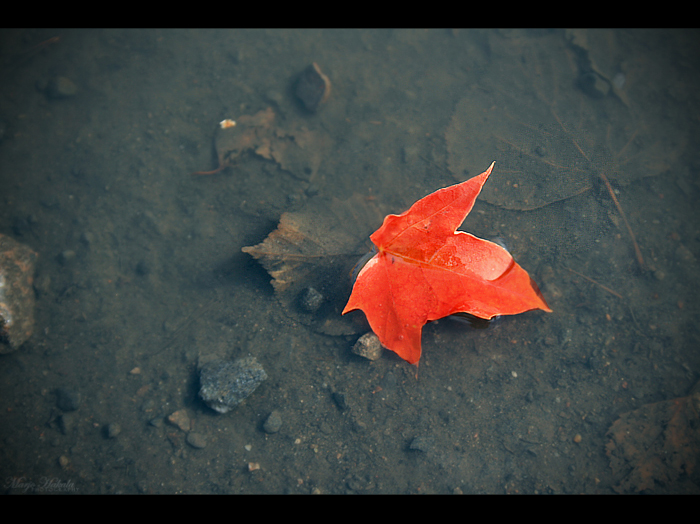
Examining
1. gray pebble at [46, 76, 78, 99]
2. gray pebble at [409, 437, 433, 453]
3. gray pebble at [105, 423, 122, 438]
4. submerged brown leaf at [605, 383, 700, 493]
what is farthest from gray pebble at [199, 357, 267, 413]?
gray pebble at [46, 76, 78, 99]

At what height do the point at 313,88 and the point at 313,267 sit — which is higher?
the point at 313,88

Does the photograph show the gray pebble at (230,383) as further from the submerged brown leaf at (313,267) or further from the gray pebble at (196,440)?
the submerged brown leaf at (313,267)

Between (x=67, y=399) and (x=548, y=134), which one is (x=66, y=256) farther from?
(x=548, y=134)

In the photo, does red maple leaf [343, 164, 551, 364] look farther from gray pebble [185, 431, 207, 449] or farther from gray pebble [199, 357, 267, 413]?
gray pebble [185, 431, 207, 449]

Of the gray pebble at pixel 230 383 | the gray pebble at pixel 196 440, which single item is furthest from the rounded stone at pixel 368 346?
the gray pebble at pixel 196 440

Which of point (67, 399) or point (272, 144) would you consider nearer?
point (67, 399)

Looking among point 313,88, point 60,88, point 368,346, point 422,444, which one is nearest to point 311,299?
point 368,346

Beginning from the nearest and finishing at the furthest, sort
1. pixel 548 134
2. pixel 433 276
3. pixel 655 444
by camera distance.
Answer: pixel 433 276 → pixel 655 444 → pixel 548 134
